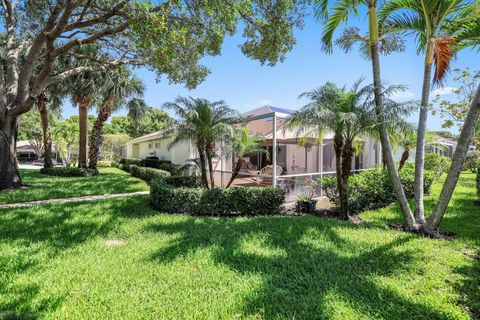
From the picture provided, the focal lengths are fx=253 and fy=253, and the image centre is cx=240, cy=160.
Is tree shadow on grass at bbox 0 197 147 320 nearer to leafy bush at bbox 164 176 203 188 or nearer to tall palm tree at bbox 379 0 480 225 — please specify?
leafy bush at bbox 164 176 203 188

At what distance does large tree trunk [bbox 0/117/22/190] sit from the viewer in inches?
419

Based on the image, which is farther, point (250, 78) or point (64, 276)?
point (250, 78)

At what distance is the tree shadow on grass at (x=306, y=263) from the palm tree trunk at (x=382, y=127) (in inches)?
32.0

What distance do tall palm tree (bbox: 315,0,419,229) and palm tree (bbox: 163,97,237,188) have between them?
157 inches

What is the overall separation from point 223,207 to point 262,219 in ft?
4.50

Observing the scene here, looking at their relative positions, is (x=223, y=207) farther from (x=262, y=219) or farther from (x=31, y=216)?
(x=31, y=216)

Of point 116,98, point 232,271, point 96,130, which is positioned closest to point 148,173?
point 116,98

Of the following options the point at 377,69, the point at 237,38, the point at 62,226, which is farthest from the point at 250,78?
the point at 62,226

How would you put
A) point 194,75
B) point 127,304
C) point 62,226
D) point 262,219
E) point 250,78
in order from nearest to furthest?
point 127,304, point 62,226, point 262,219, point 194,75, point 250,78

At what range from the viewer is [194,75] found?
12.2 meters

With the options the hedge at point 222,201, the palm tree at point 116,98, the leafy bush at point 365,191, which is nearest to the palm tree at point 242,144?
the hedge at point 222,201

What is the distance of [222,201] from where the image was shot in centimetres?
782

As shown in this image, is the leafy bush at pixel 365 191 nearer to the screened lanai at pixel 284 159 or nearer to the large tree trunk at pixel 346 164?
the large tree trunk at pixel 346 164

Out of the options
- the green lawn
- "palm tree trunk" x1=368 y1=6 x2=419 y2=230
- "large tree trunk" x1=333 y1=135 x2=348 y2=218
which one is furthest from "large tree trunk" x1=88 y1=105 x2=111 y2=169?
"palm tree trunk" x1=368 y1=6 x2=419 y2=230
